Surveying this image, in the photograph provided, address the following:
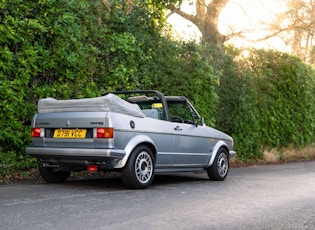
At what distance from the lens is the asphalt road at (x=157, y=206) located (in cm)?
549

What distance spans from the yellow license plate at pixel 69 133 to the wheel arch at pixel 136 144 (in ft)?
2.47

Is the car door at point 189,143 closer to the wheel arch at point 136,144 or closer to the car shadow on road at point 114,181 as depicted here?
the car shadow on road at point 114,181

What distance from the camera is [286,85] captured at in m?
18.4

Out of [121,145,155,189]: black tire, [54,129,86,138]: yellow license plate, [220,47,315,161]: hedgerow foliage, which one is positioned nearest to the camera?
[54,129,86,138]: yellow license plate

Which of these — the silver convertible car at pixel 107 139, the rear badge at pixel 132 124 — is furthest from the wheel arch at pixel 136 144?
the rear badge at pixel 132 124

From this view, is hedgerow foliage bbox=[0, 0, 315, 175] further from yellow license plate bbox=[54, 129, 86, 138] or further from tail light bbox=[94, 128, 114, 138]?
tail light bbox=[94, 128, 114, 138]

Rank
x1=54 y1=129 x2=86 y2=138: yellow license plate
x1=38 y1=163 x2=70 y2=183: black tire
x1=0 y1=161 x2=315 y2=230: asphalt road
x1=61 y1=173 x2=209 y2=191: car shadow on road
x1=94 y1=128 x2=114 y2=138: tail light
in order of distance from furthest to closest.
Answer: x1=38 y1=163 x2=70 y2=183: black tire → x1=61 y1=173 x2=209 y2=191: car shadow on road → x1=54 y1=129 x2=86 y2=138: yellow license plate → x1=94 y1=128 x2=114 y2=138: tail light → x1=0 y1=161 x2=315 y2=230: asphalt road

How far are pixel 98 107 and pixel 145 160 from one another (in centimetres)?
127

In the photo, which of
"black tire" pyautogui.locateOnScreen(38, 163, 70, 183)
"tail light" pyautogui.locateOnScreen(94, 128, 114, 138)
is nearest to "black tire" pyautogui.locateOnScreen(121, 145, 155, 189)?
"tail light" pyautogui.locateOnScreen(94, 128, 114, 138)

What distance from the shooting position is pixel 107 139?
761 cm

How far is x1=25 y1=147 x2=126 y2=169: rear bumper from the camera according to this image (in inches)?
300

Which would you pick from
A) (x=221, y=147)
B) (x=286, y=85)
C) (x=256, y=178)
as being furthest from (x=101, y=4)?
(x=286, y=85)

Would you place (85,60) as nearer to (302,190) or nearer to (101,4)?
(101,4)

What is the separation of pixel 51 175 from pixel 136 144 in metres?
1.86
